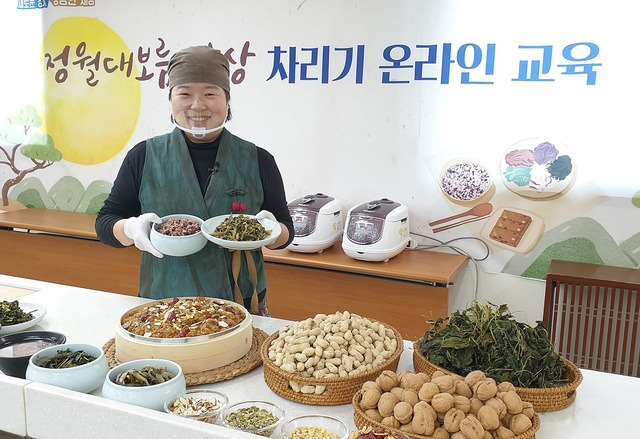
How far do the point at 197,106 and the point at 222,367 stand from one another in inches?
Answer: 39.0

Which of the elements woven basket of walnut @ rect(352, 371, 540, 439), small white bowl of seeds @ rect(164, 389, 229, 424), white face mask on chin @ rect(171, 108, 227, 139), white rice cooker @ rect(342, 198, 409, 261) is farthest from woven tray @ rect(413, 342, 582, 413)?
white rice cooker @ rect(342, 198, 409, 261)

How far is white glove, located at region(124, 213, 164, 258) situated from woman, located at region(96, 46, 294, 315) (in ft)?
0.36

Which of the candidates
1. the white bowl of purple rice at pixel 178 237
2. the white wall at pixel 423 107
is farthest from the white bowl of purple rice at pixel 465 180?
the white bowl of purple rice at pixel 178 237

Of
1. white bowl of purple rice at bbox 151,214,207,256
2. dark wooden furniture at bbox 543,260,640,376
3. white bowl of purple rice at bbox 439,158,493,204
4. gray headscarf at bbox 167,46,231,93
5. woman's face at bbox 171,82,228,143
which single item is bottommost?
dark wooden furniture at bbox 543,260,640,376

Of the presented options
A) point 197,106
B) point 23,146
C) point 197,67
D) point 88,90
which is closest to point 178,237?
point 197,106

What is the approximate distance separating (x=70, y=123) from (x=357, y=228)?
2652 millimetres

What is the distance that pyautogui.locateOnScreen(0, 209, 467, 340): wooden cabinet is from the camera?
3.47 m

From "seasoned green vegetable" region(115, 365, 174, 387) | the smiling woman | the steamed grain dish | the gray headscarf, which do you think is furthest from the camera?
the smiling woman

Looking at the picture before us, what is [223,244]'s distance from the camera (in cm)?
213

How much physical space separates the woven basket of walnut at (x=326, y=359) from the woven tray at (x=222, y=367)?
90 mm

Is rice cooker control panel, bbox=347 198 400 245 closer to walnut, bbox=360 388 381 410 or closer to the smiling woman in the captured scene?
the smiling woman

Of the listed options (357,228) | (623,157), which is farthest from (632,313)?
(357,228)

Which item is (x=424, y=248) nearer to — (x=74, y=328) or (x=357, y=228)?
(x=357, y=228)

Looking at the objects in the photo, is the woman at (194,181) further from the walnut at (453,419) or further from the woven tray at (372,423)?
the walnut at (453,419)
